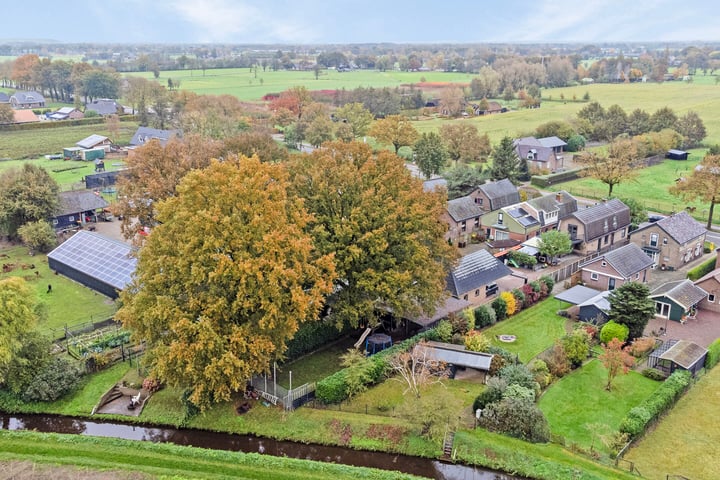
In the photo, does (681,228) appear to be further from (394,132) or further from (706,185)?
(394,132)

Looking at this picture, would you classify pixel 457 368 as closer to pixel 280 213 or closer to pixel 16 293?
pixel 280 213

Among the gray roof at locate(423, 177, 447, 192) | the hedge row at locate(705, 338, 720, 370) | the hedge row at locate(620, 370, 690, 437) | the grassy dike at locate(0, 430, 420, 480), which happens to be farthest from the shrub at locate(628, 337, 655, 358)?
the gray roof at locate(423, 177, 447, 192)

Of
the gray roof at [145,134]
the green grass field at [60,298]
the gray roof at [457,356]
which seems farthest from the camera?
the gray roof at [145,134]

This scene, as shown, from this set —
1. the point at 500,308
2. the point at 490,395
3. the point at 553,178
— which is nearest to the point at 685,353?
the point at 500,308

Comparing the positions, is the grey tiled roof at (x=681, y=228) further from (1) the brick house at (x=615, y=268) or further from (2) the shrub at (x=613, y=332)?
(2) the shrub at (x=613, y=332)

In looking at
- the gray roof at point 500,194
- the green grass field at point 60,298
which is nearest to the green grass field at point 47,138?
the green grass field at point 60,298

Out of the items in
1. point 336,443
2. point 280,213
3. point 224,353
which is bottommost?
point 336,443

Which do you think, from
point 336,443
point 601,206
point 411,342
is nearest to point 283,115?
point 601,206
